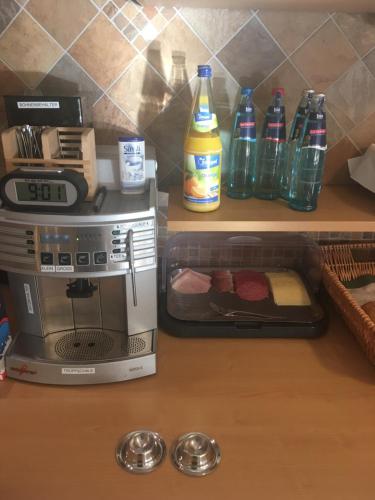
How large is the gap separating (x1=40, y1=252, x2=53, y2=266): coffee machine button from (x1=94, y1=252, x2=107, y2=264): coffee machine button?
9cm

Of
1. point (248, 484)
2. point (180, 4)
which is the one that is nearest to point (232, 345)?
point (248, 484)

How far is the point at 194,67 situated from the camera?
1.07 metres

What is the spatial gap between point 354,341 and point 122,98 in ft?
2.81

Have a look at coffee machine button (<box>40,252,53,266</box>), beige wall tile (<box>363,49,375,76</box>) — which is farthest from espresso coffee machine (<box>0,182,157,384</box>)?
beige wall tile (<box>363,49,375,76</box>)

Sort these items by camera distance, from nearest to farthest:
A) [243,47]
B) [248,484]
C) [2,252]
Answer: [248,484]
[2,252]
[243,47]

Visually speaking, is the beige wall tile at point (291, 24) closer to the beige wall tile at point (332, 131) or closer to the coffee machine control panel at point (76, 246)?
the beige wall tile at point (332, 131)

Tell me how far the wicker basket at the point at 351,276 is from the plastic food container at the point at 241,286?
49mm

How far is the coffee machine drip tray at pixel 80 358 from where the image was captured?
870mm

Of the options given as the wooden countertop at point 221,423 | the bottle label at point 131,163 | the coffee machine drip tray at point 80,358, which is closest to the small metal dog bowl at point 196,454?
the wooden countertop at point 221,423

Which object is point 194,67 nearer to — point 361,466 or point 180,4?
point 180,4

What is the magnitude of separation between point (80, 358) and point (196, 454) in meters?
0.31

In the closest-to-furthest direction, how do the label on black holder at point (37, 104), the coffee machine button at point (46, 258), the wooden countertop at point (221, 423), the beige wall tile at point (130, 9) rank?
the wooden countertop at point (221, 423) < the coffee machine button at point (46, 258) < the label on black holder at point (37, 104) < the beige wall tile at point (130, 9)

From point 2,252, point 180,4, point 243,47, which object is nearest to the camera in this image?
point 2,252

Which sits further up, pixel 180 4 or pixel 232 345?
pixel 180 4
